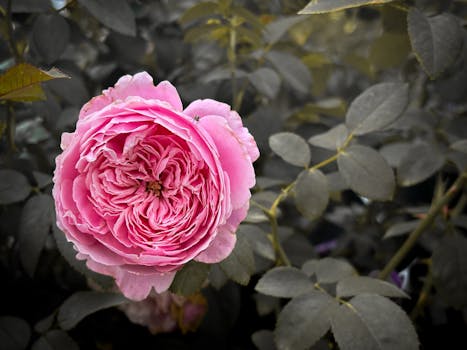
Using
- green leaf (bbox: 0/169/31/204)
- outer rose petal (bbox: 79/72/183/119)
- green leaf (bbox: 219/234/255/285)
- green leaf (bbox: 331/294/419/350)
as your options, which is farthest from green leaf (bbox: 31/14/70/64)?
green leaf (bbox: 331/294/419/350)

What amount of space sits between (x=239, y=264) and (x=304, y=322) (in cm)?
9

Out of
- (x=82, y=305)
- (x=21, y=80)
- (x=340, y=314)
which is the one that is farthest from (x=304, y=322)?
(x=21, y=80)

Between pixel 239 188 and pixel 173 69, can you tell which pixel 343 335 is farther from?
pixel 173 69

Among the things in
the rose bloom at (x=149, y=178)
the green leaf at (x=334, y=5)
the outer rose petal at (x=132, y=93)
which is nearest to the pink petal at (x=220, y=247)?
the rose bloom at (x=149, y=178)

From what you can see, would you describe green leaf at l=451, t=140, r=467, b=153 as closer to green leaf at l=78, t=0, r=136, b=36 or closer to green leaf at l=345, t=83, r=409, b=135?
green leaf at l=345, t=83, r=409, b=135

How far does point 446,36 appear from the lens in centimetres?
53

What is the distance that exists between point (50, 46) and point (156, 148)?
309 mm

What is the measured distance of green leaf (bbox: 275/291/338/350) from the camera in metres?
0.50

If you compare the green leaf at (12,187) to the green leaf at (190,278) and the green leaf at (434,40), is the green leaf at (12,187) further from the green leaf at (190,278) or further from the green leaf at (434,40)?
the green leaf at (434,40)

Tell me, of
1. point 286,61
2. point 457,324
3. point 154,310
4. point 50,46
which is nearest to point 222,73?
point 286,61

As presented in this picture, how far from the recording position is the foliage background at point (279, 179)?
52 centimetres

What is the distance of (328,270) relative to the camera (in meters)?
0.59

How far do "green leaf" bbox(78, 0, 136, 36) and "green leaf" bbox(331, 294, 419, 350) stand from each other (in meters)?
0.39

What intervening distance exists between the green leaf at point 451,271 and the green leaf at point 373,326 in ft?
0.59
